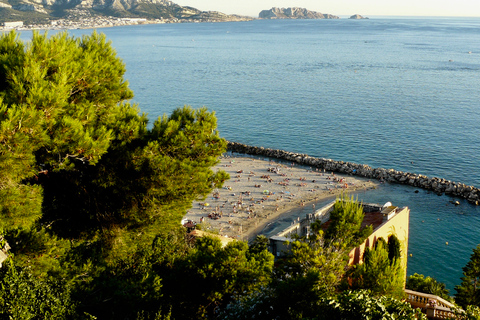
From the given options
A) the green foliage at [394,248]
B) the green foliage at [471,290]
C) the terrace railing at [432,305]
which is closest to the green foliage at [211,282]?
the terrace railing at [432,305]

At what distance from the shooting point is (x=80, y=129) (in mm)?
7605

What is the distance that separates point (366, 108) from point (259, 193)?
30897 mm

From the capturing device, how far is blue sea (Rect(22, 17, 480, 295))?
95.1 feet

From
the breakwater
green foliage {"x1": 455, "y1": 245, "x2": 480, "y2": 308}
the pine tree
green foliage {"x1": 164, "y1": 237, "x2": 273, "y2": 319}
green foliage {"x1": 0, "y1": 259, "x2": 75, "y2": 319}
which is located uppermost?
the pine tree

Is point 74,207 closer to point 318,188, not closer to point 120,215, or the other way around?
point 120,215

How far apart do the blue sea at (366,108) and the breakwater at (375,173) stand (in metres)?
1.14

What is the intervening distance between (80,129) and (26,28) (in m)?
174

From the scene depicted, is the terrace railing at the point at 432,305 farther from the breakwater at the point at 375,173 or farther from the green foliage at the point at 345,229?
the breakwater at the point at 375,173

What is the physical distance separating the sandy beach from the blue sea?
3.85 metres

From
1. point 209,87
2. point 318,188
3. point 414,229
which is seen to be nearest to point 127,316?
point 414,229

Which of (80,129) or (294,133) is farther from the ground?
(80,129)

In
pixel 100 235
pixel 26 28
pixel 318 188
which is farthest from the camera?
pixel 26 28

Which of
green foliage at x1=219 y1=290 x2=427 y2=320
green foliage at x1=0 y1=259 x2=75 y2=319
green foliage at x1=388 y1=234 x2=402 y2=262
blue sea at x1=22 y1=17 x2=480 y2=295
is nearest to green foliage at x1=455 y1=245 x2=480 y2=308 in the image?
green foliage at x1=388 y1=234 x2=402 y2=262

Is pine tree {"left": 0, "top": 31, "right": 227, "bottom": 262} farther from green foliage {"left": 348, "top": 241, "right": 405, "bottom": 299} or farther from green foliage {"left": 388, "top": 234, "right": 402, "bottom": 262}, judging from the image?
green foliage {"left": 388, "top": 234, "right": 402, "bottom": 262}
